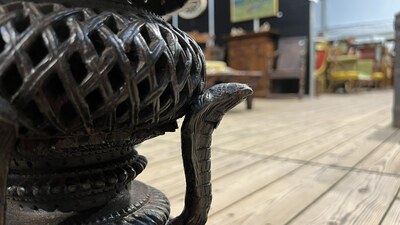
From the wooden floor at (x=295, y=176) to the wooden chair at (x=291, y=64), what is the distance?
123 inches

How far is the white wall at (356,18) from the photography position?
980 centimetres

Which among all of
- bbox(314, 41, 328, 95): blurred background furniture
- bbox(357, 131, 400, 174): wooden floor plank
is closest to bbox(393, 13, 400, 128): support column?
bbox(357, 131, 400, 174): wooden floor plank

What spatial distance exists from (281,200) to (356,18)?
34.6ft

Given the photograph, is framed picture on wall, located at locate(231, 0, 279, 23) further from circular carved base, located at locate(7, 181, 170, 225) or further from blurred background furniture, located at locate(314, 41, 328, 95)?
circular carved base, located at locate(7, 181, 170, 225)

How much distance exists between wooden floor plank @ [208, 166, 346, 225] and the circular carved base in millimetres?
262

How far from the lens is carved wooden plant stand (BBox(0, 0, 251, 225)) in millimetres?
404

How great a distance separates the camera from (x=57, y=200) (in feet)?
1.84

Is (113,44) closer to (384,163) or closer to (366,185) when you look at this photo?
(366,185)

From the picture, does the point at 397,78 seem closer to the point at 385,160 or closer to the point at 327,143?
the point at 327,143

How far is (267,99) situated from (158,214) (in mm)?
5212

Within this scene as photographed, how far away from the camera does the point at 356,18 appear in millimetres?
10188

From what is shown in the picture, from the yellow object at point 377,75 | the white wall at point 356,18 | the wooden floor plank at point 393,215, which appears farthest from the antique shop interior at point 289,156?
the white wall at point 356,18

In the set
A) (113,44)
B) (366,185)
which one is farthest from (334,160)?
(113,44)

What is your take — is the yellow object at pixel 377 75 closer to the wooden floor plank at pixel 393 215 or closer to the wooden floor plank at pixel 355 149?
the wooden floor plank at pixel 355 149
